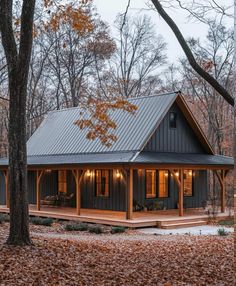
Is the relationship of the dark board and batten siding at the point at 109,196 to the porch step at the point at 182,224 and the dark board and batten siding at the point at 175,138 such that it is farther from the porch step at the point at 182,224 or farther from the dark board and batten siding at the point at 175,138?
the porch step at the point at 182,224

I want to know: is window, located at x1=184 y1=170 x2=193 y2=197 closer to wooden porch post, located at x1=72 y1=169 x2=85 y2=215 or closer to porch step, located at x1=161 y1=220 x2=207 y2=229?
porch step, located at x1=161 y1=220 x2=207 y2=229

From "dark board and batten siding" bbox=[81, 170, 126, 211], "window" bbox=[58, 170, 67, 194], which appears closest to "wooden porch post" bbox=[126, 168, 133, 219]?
"dark board and batten siding" bbox=[81, 170, 126, 211]

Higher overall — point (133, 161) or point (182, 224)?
point (133, 161)

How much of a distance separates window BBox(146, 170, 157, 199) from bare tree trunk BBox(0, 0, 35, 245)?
1288 centimetres

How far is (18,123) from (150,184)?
43.8 feet

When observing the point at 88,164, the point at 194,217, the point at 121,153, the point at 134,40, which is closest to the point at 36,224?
the point at 88,164

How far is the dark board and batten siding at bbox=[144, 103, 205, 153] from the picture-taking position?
73.0 ft

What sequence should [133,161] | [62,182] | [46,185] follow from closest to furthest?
[133,161]
[62,182]
[46,185]

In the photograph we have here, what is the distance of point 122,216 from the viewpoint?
67.6ft

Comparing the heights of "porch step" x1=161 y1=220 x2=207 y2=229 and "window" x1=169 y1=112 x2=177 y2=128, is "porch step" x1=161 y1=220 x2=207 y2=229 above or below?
below

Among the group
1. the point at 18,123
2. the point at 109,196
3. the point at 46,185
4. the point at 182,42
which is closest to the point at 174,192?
the point at 109,196

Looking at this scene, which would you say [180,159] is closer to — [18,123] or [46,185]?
[46,185]

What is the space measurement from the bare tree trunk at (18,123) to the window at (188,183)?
1524cm

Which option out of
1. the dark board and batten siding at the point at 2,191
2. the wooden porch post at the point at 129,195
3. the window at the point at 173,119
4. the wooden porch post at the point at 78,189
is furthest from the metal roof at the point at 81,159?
the window at the point at 173,119
